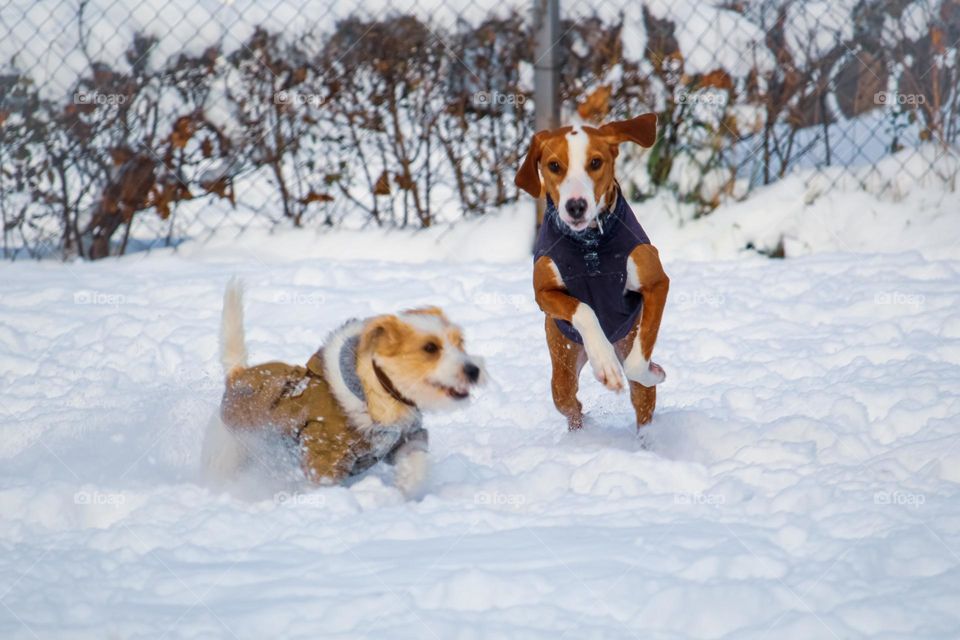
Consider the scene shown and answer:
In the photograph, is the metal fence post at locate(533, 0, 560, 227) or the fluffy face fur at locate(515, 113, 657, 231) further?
the metal fence post at locate(533, 0, 560, 227)

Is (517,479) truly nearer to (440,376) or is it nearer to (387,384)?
(440,376)

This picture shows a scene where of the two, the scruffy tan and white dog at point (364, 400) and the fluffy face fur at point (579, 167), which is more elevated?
the fluffy face fur at point (579, 167)

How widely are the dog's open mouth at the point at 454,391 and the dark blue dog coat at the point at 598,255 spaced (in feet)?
2.23

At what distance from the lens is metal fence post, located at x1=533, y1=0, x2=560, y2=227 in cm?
688

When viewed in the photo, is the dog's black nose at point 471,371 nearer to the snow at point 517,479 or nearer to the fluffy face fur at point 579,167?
the snow at point 517,479

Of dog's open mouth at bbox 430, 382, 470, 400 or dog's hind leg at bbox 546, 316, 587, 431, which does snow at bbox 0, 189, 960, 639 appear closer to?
dog's hind leg at bbox 546, 316, 587, 431

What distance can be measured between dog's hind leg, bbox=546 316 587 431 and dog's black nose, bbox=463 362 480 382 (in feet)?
2.54

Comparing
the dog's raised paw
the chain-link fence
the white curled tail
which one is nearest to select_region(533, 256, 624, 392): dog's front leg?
the dog's raised paw

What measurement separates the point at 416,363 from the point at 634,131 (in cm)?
126

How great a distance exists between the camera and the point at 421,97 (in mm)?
7316

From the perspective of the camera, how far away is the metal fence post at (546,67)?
688 centimetres

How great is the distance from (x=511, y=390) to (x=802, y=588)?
98.4 inches

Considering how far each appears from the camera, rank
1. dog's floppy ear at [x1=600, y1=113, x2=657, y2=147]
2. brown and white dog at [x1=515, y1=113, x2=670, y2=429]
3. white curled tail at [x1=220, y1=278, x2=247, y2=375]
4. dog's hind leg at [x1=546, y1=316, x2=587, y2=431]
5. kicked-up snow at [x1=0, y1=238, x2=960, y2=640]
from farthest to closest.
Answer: dog's hind leg at [x1=546, y1=316, x2=587, y2=431]
dog's floppy ear at [x1=600, y1=113, x2=657, y2=147]
brown and white dog at [x1=515, y1=113, x2=670, y2=429]
white curled tail at [x1=220, y1=278, x2=247, y2=375]
kicked-up snow at [x1=0, y1=238, x2=960, y2=640]

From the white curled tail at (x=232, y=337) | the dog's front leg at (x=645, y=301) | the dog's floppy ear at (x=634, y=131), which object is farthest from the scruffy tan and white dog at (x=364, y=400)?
the dog's floppy ear at (x=634, y=131)
